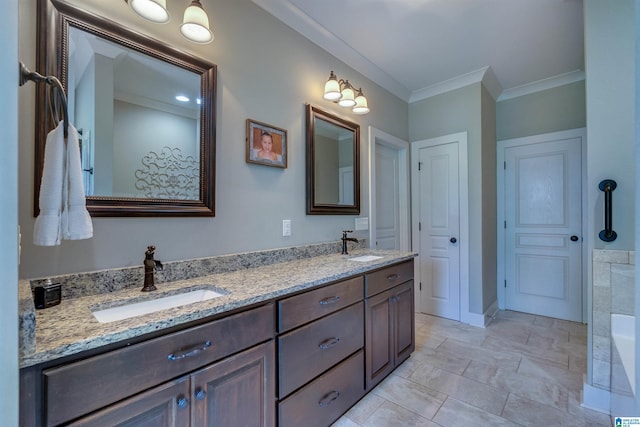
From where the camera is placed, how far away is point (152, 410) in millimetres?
871

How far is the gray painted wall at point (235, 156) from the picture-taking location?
1.11 m

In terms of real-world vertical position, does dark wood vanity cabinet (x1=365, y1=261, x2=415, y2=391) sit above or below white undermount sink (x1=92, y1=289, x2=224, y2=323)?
below

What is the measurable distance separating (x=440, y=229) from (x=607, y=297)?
5.52 feet

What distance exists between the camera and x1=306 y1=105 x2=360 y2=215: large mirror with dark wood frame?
7.34ft

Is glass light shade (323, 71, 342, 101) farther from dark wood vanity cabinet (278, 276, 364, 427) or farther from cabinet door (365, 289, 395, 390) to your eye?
cabinet door (365, 289, 395, 390)

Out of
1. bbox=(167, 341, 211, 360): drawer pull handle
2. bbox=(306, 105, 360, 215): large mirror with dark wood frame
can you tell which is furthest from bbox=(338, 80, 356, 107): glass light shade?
bbox=(167, 341, 211, 360): drawer pull handle

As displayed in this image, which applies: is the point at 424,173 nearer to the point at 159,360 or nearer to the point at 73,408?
the point at 159,360

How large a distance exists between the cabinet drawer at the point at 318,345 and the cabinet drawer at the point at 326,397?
53mm

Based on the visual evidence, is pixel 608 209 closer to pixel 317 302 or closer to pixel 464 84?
pixel 317 302

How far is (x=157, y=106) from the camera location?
1.42 m

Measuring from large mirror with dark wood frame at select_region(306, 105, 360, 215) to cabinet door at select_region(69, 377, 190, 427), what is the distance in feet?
4.84

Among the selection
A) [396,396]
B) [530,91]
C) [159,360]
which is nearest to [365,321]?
[396,396]

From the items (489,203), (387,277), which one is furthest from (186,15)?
(489,203)

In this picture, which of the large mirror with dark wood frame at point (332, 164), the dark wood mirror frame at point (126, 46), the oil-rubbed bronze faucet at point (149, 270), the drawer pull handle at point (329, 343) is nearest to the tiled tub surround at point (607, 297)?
the drawer pull handle at point (329, 343)
